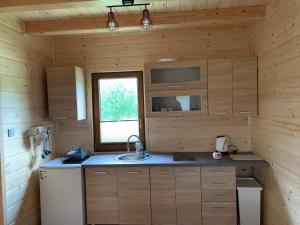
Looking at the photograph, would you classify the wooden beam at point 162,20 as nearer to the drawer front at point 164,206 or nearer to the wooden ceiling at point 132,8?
the wooden ceiling at point 132,8

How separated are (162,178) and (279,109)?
1.43 meters

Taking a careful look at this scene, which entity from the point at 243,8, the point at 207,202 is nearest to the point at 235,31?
the point at 243,8

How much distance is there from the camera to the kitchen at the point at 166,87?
7.82 feet

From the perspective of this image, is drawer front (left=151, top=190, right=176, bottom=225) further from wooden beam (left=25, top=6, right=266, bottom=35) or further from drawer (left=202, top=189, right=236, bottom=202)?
wooden beam (left=25, top=6, right=266, bottom=35)

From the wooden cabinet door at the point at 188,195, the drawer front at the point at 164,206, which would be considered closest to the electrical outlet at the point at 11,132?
the drawer front at the point at 164,206

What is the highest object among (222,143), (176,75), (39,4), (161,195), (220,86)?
(39,4)

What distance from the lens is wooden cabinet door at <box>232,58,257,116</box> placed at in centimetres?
302

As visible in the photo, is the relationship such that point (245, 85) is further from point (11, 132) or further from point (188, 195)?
point (11, 132)

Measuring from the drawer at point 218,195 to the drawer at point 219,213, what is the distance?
0.05 metres

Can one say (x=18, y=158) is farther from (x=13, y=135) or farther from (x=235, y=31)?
(x=235, y=31)

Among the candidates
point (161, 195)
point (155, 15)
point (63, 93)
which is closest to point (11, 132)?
point (63, 93)

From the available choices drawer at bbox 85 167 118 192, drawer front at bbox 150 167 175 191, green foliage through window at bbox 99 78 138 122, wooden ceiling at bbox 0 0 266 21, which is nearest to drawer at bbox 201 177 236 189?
drawer front at bbox 150 167 175 191

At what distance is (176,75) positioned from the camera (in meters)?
3.14

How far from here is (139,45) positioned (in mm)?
3449
